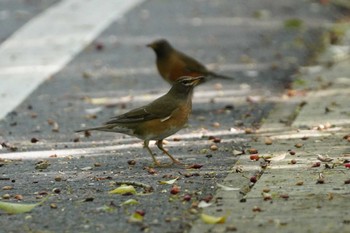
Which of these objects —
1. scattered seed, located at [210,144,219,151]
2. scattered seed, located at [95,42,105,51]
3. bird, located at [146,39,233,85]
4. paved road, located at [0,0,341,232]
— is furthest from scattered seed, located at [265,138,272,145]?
scattered seed, located at [95,42,105,51]

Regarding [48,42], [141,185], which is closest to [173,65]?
[48,42]

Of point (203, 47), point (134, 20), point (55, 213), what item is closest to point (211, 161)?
point (55, 213)

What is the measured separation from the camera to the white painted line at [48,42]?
11.6 m

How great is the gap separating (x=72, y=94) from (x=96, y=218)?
5002mm

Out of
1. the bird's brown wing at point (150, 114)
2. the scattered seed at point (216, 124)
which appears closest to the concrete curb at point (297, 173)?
the scattered seed at point (216, 124)

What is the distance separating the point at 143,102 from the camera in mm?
10938

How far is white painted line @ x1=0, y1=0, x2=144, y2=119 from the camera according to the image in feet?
38.1

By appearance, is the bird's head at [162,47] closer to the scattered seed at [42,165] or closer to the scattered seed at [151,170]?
the scattered seed at [42,165]

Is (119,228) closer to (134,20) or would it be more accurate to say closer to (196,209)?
(196,209)

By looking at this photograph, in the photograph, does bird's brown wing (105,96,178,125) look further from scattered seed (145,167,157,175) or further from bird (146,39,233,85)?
bird (146,39,233,85)

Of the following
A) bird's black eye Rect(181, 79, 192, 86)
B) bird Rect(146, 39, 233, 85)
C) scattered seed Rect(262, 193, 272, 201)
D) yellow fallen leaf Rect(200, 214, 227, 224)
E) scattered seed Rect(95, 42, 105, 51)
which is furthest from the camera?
scattered seed Rect(95, 42, 105, 51)

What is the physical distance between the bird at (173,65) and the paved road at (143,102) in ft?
1.23

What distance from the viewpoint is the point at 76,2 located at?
1588cm

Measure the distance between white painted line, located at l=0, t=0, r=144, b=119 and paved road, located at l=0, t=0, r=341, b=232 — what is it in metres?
0.15
